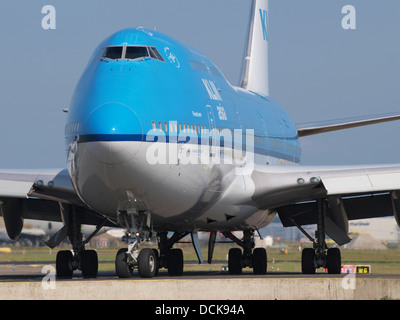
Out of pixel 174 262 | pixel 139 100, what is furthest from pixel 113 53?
pixel 174 262

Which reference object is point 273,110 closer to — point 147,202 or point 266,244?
point 147,202

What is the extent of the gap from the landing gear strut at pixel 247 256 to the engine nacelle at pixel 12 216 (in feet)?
22.9

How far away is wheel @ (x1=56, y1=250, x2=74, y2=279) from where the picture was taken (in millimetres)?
27984

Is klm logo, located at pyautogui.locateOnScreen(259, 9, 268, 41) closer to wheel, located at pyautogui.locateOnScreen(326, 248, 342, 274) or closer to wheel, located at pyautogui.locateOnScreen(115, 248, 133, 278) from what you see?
wheel, located at pyautogui.locateOnScreen(326, 248, 342, 274)

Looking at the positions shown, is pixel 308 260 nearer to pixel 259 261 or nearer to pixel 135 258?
pixel 259 261

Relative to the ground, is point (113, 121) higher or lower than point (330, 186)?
higher

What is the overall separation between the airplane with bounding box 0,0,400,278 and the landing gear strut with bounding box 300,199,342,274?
0.03 meters

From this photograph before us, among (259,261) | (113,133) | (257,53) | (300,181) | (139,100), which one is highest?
(257,53)

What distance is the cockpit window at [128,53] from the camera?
22.4 metres

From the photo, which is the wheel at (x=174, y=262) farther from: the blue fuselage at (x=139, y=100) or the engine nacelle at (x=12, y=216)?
the engine nacelle at (x=12, y=216)

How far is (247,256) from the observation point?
108 ft

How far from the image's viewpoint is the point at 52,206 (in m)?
30.3

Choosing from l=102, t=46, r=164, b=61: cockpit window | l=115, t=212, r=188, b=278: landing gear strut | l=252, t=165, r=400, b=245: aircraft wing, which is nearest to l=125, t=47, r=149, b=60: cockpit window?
l=102, t=46, r=164, b=61: cockpit window

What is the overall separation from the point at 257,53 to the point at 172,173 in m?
21.7
